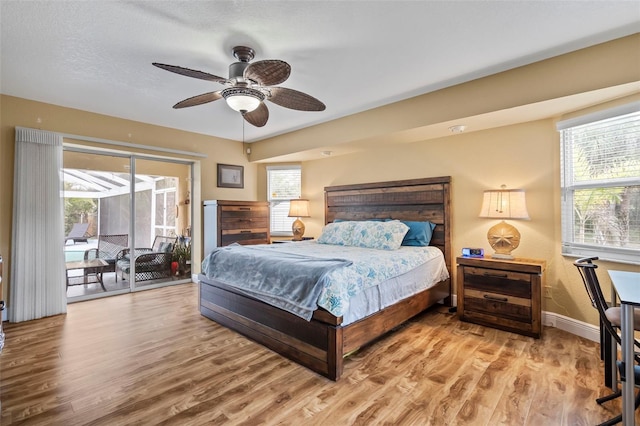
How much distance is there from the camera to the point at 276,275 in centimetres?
254

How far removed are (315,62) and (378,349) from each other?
2.58m

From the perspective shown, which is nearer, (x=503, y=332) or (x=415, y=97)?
(x=503, y=332)

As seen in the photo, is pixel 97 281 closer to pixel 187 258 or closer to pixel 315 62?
pixel 187 258

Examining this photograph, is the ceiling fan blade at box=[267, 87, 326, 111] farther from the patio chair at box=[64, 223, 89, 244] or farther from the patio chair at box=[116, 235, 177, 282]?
the patio chair at box=[116, 235, 177, 282]

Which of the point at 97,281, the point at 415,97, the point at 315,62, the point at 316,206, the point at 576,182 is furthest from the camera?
the point at 316,206

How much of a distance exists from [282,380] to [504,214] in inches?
105

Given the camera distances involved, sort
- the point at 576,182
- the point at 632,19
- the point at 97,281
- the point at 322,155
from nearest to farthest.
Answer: the point at 632,19 → the point at 576,182 → the point at 97,281 → the point at 322,155

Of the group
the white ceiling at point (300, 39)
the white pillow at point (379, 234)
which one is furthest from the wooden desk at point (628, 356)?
the white pillow at point (379, 234)

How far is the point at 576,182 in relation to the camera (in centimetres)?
287

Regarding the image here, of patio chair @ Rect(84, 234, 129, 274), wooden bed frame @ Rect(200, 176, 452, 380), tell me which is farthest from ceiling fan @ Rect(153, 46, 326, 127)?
patio chair @ Rect(84, 234, 129, 274)

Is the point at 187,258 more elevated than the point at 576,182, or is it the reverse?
the point at 576,182

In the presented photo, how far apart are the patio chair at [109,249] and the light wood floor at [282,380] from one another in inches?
49.3

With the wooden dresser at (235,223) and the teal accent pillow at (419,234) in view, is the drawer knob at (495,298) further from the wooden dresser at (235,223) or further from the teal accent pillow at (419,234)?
the wooden dresser at (235,223)

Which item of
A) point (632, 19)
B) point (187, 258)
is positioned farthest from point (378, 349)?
point (187, 258)
